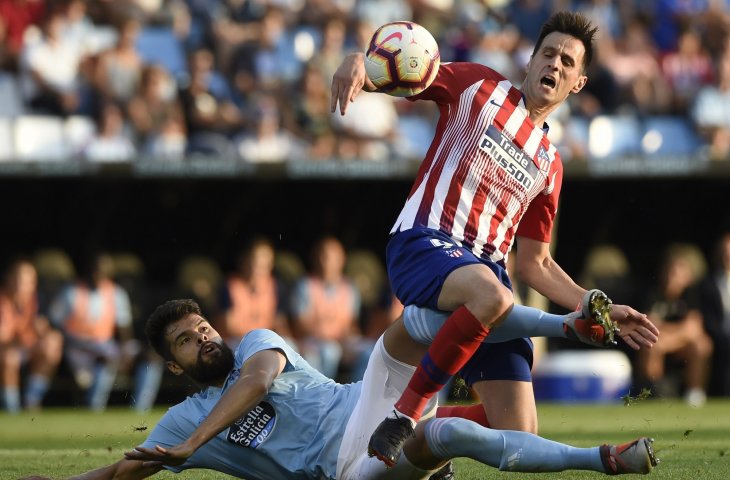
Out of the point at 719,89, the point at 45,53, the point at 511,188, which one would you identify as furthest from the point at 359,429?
the point at 719,89

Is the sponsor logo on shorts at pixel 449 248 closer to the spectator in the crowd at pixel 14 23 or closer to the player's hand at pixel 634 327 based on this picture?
the player's hand at pixel 634 327

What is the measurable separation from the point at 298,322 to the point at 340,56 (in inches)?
125

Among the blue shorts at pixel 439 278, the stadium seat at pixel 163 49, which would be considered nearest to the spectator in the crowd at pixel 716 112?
the stadium seat at pixel 163 49

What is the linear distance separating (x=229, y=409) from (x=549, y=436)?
14.4 ft

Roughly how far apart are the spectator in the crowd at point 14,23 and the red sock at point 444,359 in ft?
31.0

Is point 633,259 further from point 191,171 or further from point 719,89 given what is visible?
point 191,171

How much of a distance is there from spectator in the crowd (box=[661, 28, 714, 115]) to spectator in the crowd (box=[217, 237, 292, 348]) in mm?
5445

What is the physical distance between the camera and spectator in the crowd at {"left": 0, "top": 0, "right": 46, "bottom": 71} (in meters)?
13.9

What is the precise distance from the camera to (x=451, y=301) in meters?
5.59

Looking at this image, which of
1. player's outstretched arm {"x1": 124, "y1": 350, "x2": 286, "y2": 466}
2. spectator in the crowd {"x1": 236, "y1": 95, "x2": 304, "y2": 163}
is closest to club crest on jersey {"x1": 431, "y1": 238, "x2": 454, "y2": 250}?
player's outstretched arm {"x1": 124, "y1": 350, "x2": 286, "y2": 466}

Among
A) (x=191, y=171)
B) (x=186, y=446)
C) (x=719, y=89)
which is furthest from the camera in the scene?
(x=719, y=89)

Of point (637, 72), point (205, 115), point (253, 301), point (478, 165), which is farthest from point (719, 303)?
point (478, 165)

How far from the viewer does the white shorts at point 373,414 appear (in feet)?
18.4

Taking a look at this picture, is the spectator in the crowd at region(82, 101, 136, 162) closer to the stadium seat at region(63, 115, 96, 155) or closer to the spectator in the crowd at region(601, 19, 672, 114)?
the stadium seat at region(63, 115, 96, 155)
